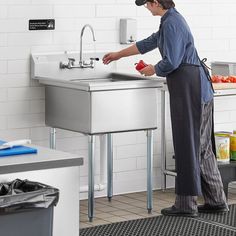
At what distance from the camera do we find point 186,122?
5602 mm

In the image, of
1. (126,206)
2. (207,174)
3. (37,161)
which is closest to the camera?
(37,161)

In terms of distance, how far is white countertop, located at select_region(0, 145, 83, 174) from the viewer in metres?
3.40

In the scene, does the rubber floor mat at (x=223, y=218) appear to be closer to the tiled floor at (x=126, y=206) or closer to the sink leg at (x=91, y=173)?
the tiled floor at (x=126, y=206)

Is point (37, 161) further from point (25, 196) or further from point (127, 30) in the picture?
point (127, 30)

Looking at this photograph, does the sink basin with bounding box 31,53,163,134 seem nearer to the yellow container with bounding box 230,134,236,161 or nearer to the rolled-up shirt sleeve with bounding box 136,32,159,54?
the rolled-up shirt sleeve with bounding box 136,32,159,54

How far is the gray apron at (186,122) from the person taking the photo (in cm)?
556

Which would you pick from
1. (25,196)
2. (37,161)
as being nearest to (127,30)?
(37,161)

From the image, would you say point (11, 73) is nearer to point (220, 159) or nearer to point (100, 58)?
point (100, 58)

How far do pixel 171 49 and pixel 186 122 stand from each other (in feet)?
1.73

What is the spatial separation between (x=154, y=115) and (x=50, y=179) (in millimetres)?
2311

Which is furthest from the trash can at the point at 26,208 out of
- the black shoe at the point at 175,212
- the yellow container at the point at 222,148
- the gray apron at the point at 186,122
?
the yellow container at the point at 222,148

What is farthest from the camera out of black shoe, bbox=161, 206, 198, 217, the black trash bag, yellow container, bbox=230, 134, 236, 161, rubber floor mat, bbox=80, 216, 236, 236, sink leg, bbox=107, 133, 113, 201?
yellow container, bbox=230, 134, 236, 161

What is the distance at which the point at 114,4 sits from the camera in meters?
6.37

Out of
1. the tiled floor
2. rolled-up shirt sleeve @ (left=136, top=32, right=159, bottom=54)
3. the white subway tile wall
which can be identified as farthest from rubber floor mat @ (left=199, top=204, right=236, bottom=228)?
rolled-up shirt sleeve @ (left=136, top=32, right=159, bottom=54)
